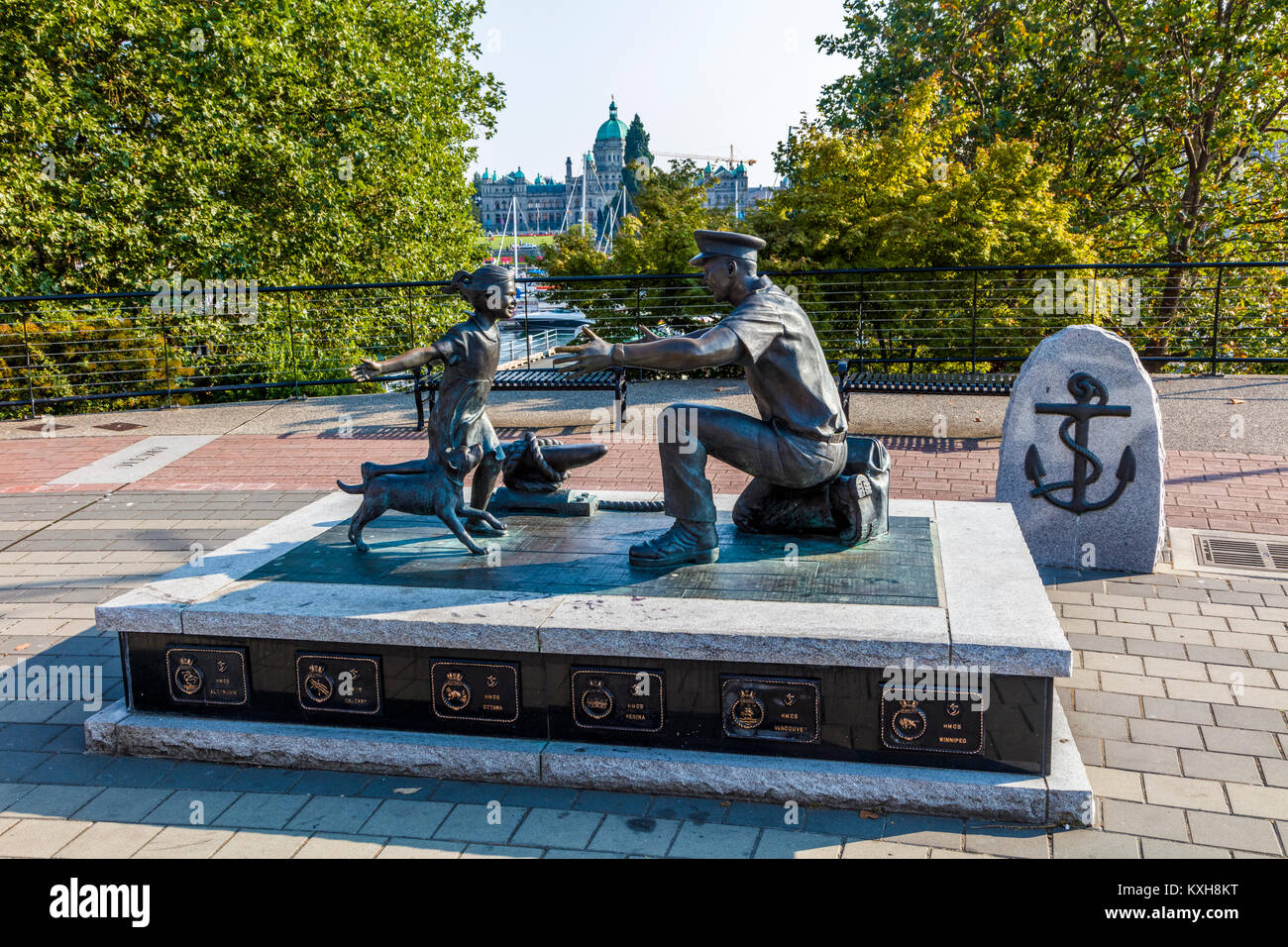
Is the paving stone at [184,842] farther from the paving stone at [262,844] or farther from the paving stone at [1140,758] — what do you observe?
the paving stone at [1140,758]

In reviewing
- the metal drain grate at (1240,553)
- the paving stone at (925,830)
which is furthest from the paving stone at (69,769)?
the metal drain grate at (1240,553)

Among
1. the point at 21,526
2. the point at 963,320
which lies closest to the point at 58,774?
the point at 21,526

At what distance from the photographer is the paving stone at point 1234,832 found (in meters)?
4.04

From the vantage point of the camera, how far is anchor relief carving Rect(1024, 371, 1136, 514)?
7.00 metres

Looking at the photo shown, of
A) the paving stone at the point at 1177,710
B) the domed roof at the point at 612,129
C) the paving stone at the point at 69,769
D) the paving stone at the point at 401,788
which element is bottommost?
the paving stone at the point at 401,788

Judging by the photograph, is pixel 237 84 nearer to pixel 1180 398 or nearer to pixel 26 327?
pixel 26 327

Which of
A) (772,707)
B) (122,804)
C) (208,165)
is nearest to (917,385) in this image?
(772,707)

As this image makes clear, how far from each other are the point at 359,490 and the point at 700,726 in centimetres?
236

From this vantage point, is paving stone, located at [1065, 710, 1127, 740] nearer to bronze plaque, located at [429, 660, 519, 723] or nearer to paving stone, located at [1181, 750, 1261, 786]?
paving stone, located at [1181, 750, 1261, 786]

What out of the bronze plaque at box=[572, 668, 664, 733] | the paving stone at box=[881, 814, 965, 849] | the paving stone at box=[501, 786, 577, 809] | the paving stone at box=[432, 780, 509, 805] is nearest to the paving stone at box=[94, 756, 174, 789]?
the paving stone at box=[432, 780, 509, 805]

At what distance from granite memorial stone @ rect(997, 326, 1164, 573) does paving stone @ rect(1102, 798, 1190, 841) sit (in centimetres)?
312

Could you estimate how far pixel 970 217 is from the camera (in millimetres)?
14203

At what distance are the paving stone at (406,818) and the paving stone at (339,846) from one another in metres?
0.07

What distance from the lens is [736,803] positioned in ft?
14.8
